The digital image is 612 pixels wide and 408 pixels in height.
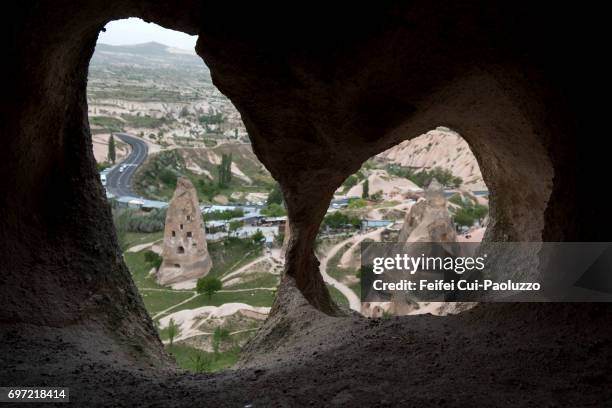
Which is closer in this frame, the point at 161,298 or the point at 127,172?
the point at 161,298

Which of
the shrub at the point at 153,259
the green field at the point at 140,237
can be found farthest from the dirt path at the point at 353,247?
the green field at the point at 140,237

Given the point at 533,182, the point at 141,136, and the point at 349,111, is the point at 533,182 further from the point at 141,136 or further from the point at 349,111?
the point at 141,136

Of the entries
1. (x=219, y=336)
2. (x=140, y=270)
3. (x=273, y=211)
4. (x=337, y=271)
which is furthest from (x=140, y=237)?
(x=219, y=336)

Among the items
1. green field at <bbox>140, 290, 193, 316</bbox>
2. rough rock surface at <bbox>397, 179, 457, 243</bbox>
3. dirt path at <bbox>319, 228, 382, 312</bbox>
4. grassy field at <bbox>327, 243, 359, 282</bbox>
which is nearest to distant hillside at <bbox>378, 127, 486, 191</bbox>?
dirt path at <bbox>319, 228, 382, 312</bbox>

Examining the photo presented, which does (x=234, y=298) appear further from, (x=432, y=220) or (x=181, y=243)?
(x=432, y=220)

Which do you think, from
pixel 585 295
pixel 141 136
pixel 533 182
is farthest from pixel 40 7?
pixel 141 136

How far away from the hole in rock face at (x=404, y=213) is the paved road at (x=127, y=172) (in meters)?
17.0

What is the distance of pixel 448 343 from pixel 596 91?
2.29 m

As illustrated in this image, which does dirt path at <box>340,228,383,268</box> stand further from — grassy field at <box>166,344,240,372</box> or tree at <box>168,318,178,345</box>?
grassy field at <box>166,344,240,372</box>

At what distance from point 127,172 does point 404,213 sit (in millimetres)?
25273

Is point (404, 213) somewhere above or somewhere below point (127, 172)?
below

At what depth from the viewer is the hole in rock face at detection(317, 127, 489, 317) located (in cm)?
1717

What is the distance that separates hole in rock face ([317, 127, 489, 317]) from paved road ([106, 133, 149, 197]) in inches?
670

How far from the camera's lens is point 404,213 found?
33.1 m
